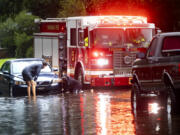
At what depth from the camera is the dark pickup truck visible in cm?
1584

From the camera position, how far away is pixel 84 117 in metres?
16.5

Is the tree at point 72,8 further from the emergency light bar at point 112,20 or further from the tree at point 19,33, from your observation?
the tree at point 19,33

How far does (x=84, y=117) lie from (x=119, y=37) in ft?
34.5

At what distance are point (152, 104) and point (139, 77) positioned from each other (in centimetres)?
141

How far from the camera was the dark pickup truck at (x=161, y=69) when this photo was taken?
1584 cm

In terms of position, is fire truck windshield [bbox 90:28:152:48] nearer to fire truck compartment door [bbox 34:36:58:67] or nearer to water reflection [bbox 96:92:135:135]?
water reflection [bbox 96:92:135:135]

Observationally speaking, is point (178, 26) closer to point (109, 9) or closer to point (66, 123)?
point (109, 9)

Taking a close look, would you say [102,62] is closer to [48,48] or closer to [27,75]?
[27,75]

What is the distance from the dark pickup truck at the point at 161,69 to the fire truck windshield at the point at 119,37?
724 centimetres

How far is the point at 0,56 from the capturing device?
3285 inches

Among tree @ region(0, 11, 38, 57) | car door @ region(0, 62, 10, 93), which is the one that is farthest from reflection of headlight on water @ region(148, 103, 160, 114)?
tree @ region(0, 11, 38, 57)

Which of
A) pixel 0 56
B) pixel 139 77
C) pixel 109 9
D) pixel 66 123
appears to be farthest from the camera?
pixel 0 56

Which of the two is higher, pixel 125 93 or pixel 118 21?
pixel 118 21

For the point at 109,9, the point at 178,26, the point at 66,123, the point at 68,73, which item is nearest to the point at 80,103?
the point at 66,123
